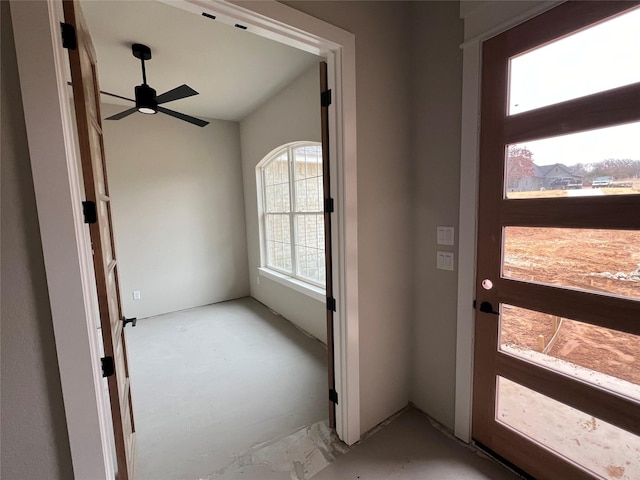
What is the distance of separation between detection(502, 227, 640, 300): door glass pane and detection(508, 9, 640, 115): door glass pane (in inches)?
23.8

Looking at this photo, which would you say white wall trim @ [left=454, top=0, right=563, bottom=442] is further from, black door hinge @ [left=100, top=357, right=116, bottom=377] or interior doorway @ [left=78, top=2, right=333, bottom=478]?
black door hinge @ [left=100, top=357, right=116, bottom=377]

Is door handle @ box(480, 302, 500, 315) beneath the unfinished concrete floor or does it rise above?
above

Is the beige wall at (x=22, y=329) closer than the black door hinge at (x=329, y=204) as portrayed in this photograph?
Yes

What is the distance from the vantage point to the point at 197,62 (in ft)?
8.80

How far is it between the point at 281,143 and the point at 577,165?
2970 mm

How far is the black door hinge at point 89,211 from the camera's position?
1066mm

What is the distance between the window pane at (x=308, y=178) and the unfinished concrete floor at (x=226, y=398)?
1604 mm

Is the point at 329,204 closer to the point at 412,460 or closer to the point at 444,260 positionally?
the point at 444,260

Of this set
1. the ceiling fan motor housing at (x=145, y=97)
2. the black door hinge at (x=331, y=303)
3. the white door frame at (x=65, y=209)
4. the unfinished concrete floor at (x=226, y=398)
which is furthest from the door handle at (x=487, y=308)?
the ceiling fan motor housing at (x=145, y=97)

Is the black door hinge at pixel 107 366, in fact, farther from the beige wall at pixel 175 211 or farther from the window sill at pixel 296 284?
the beige wall at pixel 175 211

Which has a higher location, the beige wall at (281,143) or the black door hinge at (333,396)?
the beige wall at (281,143)

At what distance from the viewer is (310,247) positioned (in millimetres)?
3449

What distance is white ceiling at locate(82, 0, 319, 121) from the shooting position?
2012 mm

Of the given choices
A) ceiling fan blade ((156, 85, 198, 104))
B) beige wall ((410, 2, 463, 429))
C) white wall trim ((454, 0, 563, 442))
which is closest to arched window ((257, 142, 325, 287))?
ceiling fan blade ((156, 85, 198, 104))
